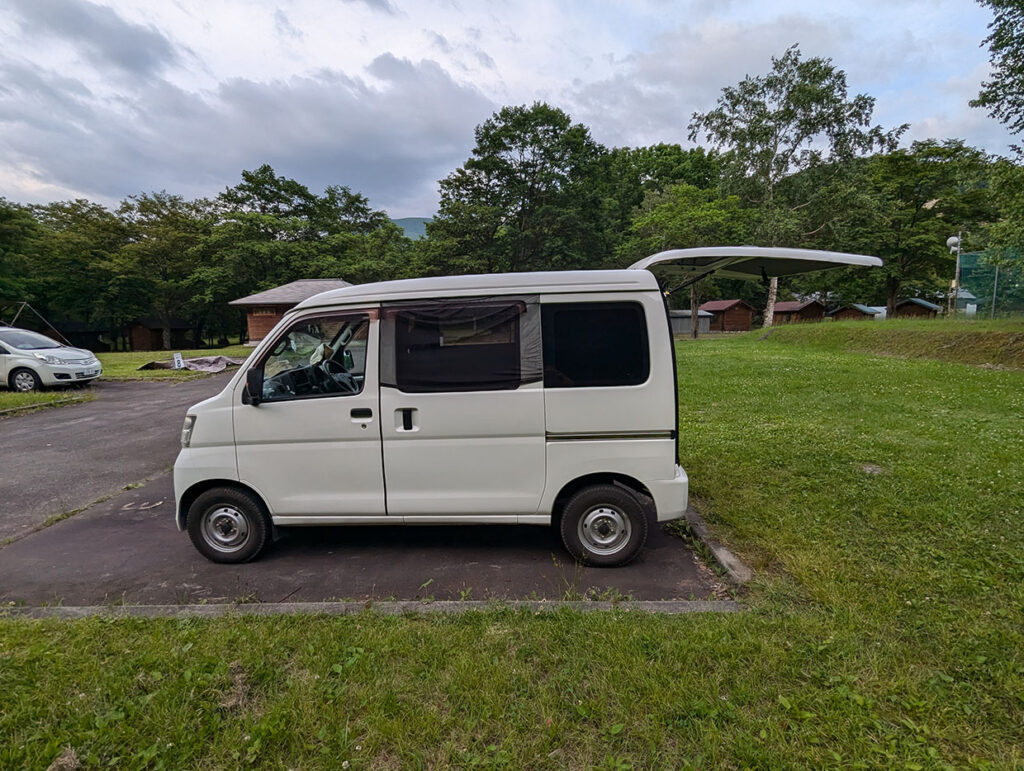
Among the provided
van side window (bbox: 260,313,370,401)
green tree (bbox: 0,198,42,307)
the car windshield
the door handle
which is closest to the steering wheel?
van side window (bbox: 260,313,370,401)

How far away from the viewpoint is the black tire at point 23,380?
12141mm

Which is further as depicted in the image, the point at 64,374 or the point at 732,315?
the point at 732,315

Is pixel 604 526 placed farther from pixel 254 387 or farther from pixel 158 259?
pixel 158 259

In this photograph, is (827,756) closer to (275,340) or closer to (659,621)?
(659,621)

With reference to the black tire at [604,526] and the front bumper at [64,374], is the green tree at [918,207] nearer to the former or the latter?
the black tire at [604,526]

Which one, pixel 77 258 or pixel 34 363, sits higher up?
pixel 77 258

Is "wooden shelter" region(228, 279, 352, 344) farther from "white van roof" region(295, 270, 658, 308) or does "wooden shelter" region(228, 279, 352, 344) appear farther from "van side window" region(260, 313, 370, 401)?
"white van roof" region(295, 270, 658, 308)

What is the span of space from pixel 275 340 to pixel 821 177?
37.0m

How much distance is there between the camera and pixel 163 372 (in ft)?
55.0

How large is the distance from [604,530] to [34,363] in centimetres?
1524

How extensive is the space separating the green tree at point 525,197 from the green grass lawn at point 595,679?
105 feet

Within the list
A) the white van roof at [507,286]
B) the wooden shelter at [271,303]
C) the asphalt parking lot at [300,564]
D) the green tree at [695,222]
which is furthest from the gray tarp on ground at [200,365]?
the green tree at [695,222]

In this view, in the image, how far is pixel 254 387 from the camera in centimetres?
360

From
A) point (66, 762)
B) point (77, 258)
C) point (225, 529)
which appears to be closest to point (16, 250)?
point (77, 258)
